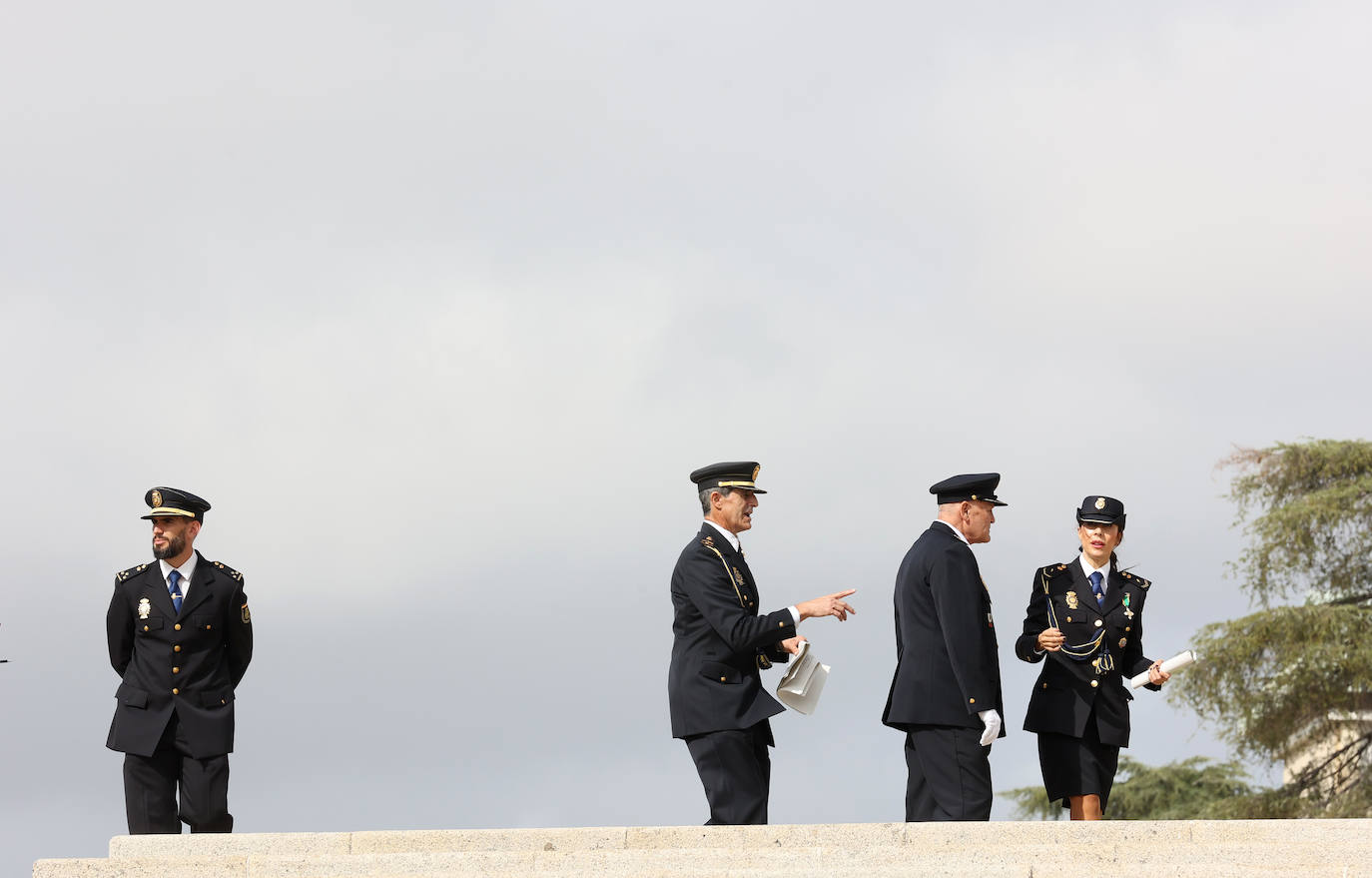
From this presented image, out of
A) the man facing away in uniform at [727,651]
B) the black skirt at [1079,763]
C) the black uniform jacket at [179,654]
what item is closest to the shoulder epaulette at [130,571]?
the black uniform jacket at [179,654]

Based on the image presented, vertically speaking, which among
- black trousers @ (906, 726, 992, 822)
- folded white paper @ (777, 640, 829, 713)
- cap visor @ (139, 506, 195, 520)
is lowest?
black trousers @ (906, 726, 992, 822)

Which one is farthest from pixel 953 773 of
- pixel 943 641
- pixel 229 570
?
pixel 229 570

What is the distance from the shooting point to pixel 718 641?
972 cm

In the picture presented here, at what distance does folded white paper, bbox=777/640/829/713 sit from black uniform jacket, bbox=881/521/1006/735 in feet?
1.47

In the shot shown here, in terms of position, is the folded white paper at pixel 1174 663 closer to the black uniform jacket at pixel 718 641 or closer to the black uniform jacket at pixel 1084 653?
the black uniform jacket at pixel 1084 653

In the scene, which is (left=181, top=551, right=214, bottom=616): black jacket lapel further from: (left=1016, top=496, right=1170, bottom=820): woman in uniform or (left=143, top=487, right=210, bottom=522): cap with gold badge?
(left=1016, top=496, right=1170, bottom=820): woman in uniform

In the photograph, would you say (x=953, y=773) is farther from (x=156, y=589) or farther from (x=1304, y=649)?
(x=1304, y=649)

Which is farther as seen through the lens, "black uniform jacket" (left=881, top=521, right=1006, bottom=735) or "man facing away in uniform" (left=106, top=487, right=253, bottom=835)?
"man facing away in uniform" (left=106, top=487, right=253, bottom=835)

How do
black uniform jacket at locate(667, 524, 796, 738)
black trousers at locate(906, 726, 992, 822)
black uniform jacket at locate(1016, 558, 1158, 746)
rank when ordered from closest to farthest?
black trousers at locate(906, 726, 992, 822) < black uniform jacket at locate(667, 524, 796, 738) < black uniform jacket at locate(1016, 558, 1158, 746)

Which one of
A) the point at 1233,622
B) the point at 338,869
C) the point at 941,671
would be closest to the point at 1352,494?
the point at 1233,622

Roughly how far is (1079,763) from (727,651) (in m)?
2.49

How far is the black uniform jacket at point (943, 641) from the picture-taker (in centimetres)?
954

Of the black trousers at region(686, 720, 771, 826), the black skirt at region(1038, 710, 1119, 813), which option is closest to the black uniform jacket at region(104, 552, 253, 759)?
the black trousers at region(686, 720, 771, 826)

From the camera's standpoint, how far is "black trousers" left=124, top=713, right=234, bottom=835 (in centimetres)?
1021
